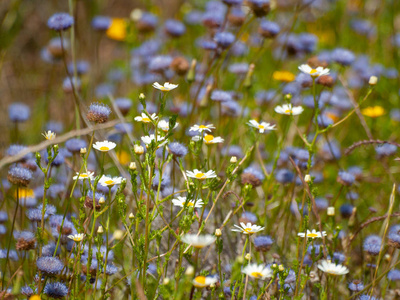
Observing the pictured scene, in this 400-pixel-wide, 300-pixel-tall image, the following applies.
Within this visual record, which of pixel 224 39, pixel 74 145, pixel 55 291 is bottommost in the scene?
pixel 55 291

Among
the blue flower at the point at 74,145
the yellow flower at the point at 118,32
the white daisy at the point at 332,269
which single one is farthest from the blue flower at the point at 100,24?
the white daisy at the point at 332,269

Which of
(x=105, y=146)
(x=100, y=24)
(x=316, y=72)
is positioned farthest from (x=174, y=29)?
(x=105, y=146)

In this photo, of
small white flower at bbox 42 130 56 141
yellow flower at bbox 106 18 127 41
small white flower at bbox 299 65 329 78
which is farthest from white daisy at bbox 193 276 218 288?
yellow flower at bbox 106 18 127 41

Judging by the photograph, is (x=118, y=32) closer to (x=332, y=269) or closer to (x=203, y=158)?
(x=203, y=158)

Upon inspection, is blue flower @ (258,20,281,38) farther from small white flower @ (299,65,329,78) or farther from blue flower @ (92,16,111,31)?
blue flower @ (92,16,111,31)

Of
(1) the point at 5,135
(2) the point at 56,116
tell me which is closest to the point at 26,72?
(2) the point at 56,116

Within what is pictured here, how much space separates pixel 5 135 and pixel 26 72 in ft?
3.77

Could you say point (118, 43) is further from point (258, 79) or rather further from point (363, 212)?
point (363, 212)

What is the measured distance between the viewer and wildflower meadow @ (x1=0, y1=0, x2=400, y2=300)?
1.16 metres

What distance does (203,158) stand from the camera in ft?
6.79

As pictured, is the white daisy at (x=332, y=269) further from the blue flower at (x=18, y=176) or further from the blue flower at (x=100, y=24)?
the blue flower at (x=100, y=24)

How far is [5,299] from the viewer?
120 cm

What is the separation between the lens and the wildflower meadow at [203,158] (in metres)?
1.16

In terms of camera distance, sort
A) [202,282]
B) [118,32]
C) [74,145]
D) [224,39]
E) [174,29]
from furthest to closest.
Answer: [118,32], [174,29], [224,39], [74,145], [202,282]
